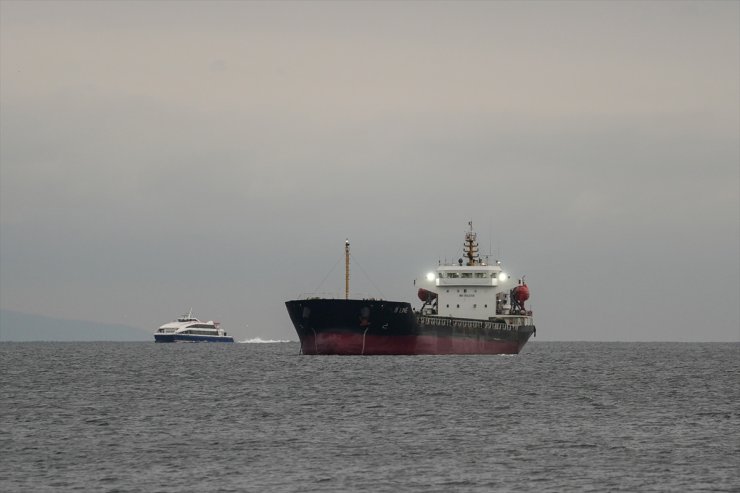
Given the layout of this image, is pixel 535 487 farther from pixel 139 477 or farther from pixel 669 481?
pixel 139 477

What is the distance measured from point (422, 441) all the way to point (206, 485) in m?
11.8

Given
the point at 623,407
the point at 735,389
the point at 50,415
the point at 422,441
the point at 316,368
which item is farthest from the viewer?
the point at 316,368

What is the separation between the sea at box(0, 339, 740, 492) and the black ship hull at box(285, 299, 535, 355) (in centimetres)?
1588

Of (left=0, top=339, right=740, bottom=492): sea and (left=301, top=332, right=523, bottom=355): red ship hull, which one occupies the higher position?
(left=301, top=332, right=523, bottom=355): red ship hull

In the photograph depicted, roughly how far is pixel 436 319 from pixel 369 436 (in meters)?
56.6

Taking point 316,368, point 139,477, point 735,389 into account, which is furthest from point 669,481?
point 316,368

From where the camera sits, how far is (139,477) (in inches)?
1299

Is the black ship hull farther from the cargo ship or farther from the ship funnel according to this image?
the ship funnel

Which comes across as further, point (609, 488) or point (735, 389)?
point (735, 389)

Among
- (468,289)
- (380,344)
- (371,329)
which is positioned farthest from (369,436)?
(468,289)

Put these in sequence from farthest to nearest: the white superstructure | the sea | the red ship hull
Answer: the white superstructure, the red ship hull, the sea

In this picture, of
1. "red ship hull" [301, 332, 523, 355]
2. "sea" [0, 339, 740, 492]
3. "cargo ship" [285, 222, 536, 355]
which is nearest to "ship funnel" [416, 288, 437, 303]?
"cargo ship" [285, 222, 536, 355]

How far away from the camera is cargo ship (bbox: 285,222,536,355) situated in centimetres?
9225

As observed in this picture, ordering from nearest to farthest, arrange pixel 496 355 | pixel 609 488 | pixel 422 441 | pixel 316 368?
pixel 609 488 → pixel 422 441 → pixel 316 368 → pixel 496 355
